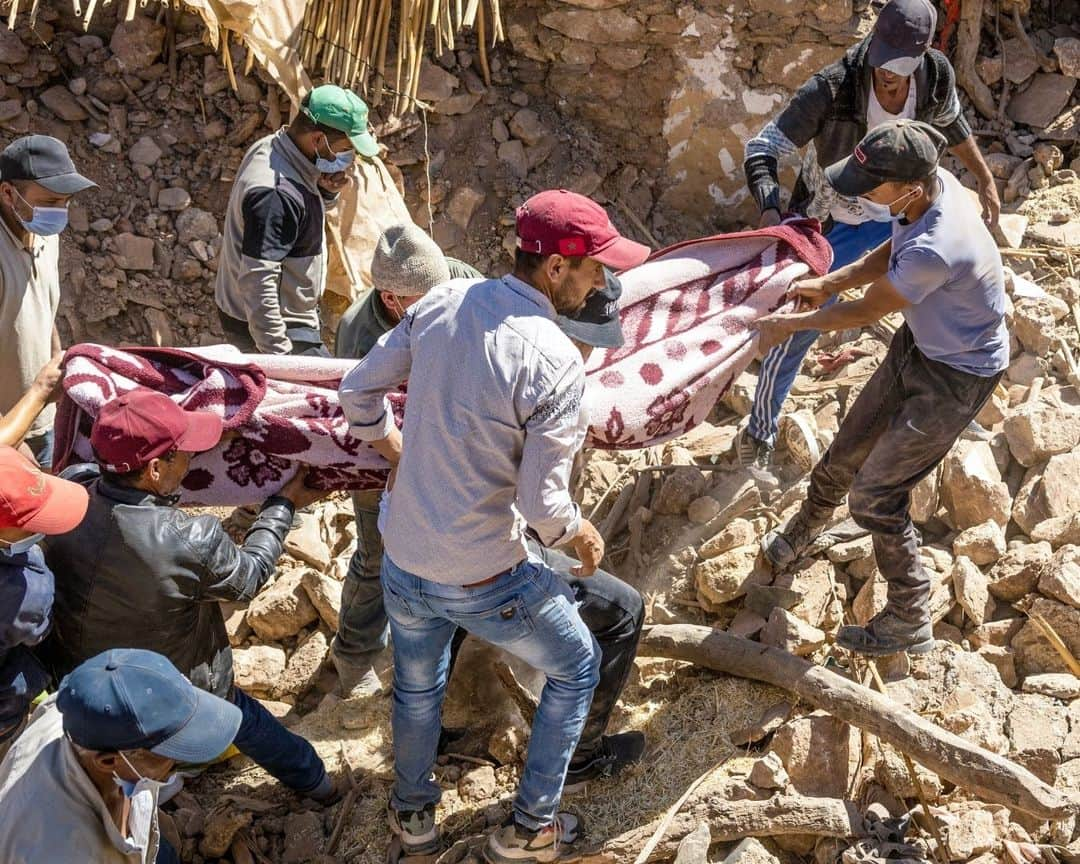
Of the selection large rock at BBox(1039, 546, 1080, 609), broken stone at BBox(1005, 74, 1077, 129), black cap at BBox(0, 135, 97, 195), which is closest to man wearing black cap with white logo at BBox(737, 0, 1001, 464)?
large rock at BBox(1039, 546, 1080, 609)

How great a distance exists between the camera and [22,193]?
14.6 ft

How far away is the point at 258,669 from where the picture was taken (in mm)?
4832

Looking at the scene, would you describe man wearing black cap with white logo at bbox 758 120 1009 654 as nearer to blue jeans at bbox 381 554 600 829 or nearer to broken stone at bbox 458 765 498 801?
blue jeans at bbox 381 554 600 829

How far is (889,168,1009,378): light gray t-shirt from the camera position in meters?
3.76

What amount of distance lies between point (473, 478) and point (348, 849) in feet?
5.74

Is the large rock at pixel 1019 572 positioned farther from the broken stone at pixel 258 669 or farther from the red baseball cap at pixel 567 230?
the broken stone at pixel 258 669

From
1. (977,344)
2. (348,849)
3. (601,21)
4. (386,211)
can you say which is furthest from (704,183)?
(348,849)

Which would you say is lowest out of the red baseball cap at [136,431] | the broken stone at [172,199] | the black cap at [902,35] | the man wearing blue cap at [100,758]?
the broken stone at [172,199]

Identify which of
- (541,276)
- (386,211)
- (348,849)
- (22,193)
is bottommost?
(348,849)

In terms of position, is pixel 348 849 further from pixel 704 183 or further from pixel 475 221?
pixel 704 183

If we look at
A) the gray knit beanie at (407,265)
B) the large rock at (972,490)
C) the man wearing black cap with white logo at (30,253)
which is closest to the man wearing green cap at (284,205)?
the man wearing black cap with white logo at (30,253)

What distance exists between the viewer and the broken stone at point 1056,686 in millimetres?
4344

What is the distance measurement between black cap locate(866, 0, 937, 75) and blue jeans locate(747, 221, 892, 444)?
0.69 meters

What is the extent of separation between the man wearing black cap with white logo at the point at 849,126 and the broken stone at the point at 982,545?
971mm
